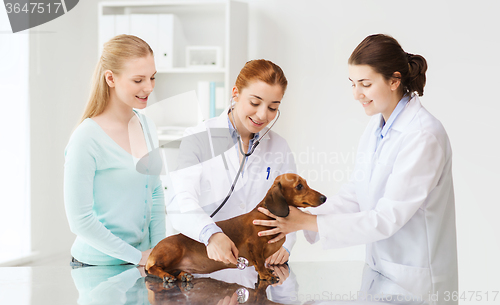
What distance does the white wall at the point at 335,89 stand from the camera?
2621mm

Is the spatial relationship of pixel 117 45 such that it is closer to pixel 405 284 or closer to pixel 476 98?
pixel 405 284

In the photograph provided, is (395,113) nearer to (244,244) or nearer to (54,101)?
(244,244)

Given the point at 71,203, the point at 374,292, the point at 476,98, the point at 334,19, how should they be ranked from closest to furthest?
the point at 374,292 → the point at 71,203 → the point at 476,98 → the point at 334,19

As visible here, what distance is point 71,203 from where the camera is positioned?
4.18ft

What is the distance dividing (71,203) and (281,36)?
6.78 feet

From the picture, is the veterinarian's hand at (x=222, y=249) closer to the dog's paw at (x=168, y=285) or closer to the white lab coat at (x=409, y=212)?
the dog's paw at (x=168, y=285)

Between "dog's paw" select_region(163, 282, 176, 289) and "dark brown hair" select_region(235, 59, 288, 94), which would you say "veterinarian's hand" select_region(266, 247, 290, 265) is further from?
"dark brown hair" select_region(235, 59, 288, 94)

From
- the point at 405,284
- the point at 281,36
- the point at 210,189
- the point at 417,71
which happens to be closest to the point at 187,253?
the point at 210,189

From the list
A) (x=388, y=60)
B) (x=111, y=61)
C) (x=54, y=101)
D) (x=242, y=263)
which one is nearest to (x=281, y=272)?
(x=242, y=263)

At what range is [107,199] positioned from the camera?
4.50 feet

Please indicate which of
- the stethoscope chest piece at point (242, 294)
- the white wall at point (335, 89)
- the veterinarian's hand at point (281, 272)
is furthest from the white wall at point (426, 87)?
the stethoscope chest piece at point (242, 294)

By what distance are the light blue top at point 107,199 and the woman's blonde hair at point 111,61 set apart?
0.06 m

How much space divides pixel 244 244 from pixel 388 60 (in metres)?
0.66

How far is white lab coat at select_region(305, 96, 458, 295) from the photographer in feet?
3.75
